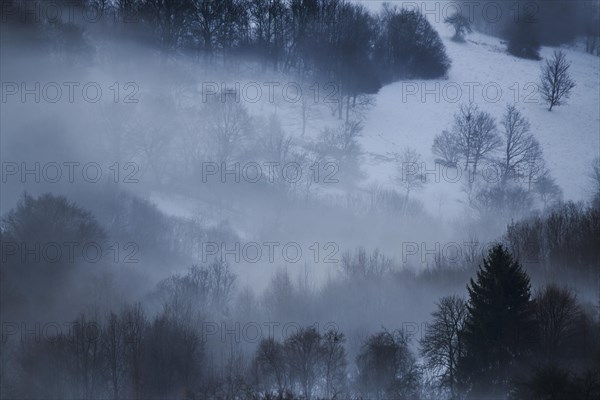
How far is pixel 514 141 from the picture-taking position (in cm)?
4000

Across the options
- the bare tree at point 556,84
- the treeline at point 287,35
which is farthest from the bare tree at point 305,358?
the bare tree at point 556,84

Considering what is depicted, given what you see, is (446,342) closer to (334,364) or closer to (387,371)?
(387,371)

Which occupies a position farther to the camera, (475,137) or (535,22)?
(535,22)

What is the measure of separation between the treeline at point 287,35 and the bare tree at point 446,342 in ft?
69.5

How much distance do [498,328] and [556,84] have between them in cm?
2843

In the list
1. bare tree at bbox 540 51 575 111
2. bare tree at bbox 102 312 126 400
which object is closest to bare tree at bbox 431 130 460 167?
bare tree at bbox 540 51 575 111

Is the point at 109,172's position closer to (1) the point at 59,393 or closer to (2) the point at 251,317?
(2) the point at 251,317

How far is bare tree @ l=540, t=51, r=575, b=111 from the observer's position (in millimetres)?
45406

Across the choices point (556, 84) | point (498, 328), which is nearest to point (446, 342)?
point (498, 328)

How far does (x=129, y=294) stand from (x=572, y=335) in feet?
50.9

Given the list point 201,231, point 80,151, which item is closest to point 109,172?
point 80,151

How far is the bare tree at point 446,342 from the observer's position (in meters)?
22.2

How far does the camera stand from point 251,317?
88.4 feet

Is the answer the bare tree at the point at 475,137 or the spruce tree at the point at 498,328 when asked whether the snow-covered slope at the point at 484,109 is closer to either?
the bare tree at the point at 475,137
